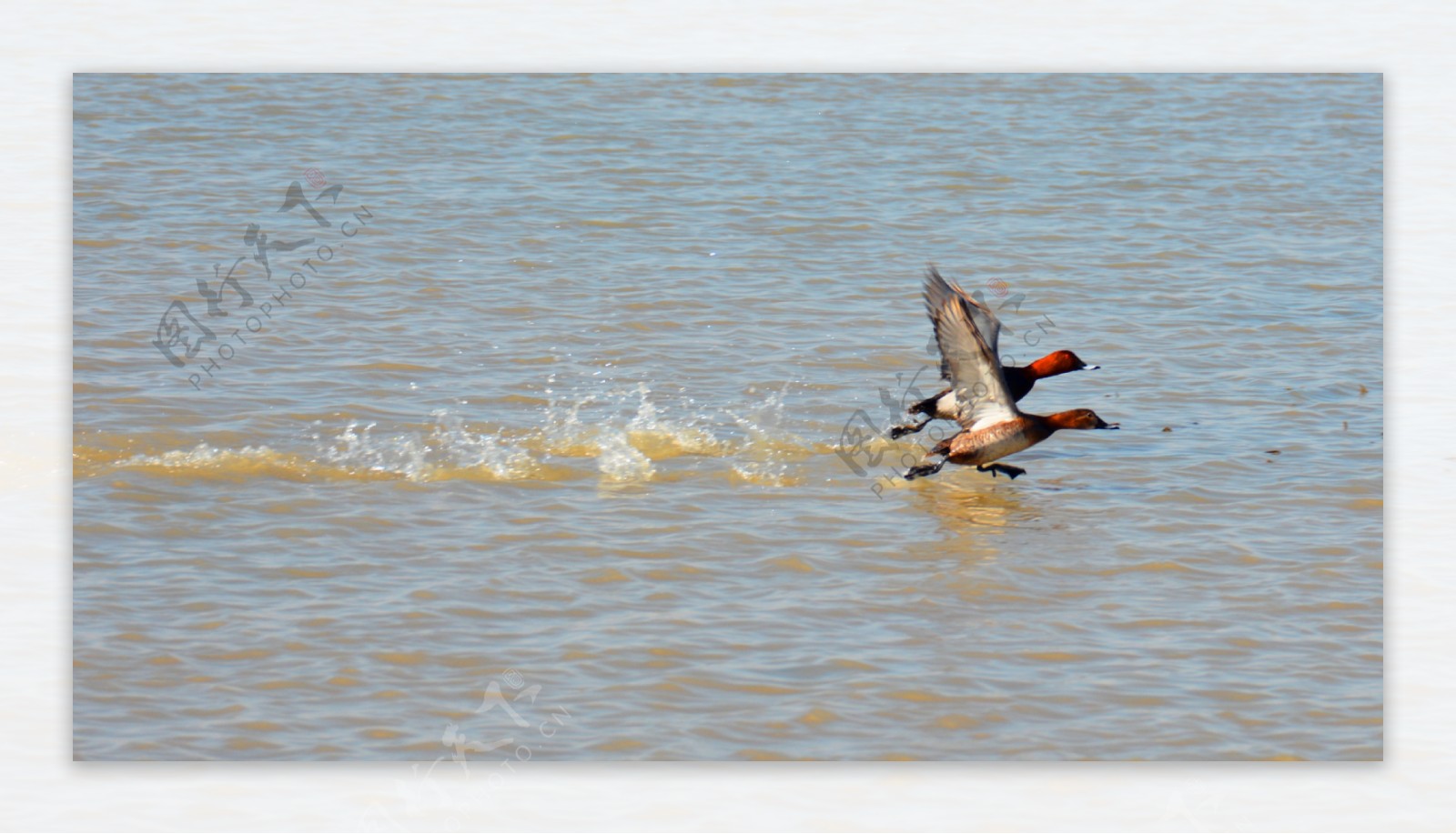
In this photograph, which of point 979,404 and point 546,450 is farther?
point 546,450

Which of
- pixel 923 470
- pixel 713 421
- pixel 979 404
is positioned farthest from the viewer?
pixel 713 421

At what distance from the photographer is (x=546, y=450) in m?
8.38

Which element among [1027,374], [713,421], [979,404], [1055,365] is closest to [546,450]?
[713,421]

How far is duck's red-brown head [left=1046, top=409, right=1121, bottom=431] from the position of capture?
790 centimetres

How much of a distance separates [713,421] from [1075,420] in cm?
200

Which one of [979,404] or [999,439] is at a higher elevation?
[979,404]

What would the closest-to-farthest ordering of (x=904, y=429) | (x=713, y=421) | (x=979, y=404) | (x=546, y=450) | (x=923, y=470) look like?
(x=979, y=404), (x=923, y=470), (x=546, y=450), (x=904, y=429), (x=713, y=421)

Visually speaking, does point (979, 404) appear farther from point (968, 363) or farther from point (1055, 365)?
point (1055, 365)

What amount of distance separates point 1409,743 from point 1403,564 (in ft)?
3.39

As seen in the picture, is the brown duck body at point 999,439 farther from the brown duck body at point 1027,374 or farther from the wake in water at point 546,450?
the wake in water at point 546,450

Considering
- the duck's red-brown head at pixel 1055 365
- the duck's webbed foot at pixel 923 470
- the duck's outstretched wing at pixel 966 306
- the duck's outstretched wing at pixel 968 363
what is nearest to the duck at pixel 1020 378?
the duck's red-brown head at pixel 1055 365

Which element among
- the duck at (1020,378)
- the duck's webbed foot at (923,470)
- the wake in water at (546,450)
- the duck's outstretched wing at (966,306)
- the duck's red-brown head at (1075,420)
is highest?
the duck's outstretched wing at (966,306)

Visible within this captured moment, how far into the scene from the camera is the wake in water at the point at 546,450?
7.96 metres

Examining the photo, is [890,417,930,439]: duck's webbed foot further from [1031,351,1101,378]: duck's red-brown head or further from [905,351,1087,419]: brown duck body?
[1031,351,1101,378]: duck's red-brown head
